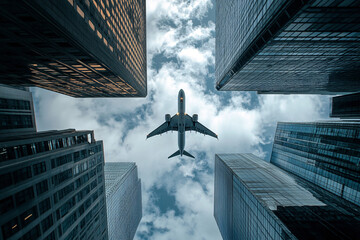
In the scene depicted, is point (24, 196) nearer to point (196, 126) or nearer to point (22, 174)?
point (22, 174)

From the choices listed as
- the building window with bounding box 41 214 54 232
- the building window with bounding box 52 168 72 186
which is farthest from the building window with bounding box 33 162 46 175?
the building window with bounding box 41 214 54 232

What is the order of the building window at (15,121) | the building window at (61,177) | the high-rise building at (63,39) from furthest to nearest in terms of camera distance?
the building window at (15,121) → the building window at (61,177) → the high-rise building at (63,39)

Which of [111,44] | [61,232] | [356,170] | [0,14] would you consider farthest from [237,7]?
[61,232]

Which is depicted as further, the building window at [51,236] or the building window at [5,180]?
the building window at [51,236]

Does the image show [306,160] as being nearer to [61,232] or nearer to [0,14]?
[61,232]

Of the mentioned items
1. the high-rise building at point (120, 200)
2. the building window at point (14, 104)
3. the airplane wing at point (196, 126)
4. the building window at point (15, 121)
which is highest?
the building window at point (14, 104)

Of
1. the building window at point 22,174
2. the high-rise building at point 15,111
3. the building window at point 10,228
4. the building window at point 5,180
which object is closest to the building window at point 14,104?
the high-rise building at point 15,111

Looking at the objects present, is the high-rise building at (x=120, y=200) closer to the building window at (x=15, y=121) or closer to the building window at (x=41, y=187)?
the building window at (x=15, y=121)
